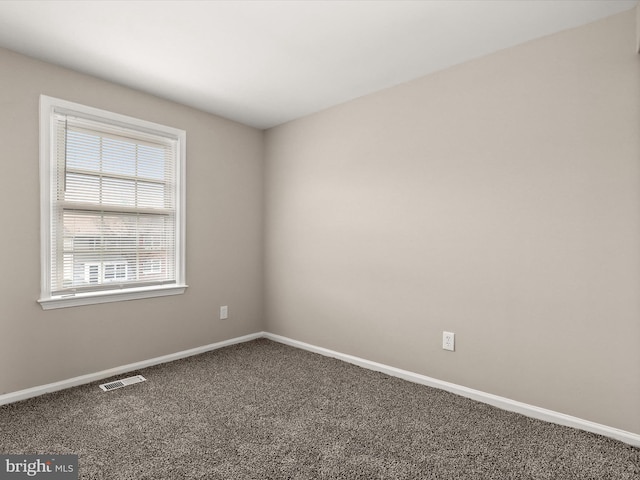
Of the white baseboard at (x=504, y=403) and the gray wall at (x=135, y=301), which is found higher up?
the gray wall at (x=135, y=301)

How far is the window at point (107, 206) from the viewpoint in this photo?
2570 mm

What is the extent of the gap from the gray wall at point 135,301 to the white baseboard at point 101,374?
0.04 metres

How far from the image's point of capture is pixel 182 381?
276 cm

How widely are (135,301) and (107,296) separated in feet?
0.79

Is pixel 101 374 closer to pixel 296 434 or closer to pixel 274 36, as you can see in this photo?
pixel 296 434

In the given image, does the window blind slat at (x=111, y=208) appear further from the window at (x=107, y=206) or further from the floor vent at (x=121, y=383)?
the floor vent at (x=121, y=383)

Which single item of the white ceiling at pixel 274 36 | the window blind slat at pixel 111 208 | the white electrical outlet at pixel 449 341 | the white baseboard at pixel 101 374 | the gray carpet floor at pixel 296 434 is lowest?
the gray carpet floor at pixel 296 434

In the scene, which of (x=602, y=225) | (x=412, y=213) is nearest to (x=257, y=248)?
(x=412, y=213)

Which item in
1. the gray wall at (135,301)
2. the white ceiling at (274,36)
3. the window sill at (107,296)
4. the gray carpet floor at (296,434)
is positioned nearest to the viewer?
the gray carpet floor at (296,434)

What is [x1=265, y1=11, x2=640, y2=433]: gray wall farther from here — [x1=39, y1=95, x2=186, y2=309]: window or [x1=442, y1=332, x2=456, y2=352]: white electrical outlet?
[x1=39, y1=95, x2=186, y2=309]: window

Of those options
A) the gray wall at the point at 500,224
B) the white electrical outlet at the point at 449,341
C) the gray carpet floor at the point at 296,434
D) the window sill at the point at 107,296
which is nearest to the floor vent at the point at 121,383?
the gray carpet floor at the point at 296,434

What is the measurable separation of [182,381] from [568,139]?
3.04 metres

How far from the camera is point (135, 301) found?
3.01 m

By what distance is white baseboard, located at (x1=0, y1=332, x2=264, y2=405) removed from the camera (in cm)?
240
